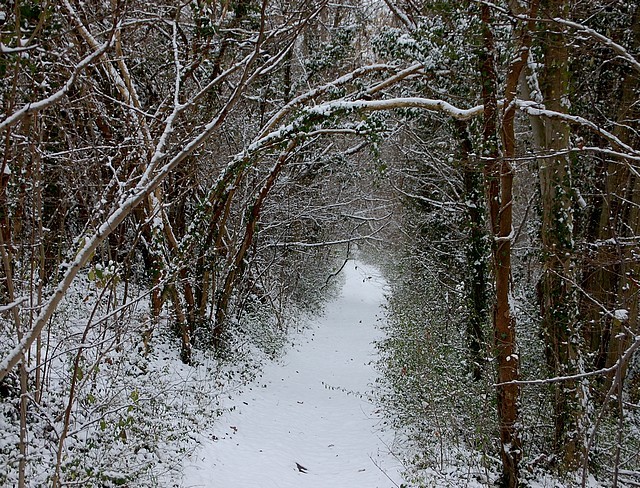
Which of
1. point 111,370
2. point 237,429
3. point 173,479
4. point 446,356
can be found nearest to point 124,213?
point 173,479

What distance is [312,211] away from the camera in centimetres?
1147

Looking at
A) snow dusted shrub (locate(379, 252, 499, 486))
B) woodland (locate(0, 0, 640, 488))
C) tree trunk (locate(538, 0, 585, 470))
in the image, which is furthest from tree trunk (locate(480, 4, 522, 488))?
tree trunk (locate(538, 0, 585, 470))

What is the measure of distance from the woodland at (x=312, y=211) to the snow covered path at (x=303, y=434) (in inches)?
15.1

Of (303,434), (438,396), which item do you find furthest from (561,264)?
(303,434)

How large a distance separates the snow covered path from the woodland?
38cm

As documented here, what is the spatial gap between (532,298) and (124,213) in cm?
689

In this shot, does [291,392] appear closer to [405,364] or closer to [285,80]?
[405,364]

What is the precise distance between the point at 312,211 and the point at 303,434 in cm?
583

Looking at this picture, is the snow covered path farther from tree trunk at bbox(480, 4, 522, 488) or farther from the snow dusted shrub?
tree trunk at bbox(480, 4, 522, 488)

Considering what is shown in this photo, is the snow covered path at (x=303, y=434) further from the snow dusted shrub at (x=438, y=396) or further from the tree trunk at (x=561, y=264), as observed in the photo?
the tree trunk at (x=561, y=264)

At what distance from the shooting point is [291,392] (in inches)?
346

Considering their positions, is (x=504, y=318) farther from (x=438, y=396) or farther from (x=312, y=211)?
(x=312, y=211)

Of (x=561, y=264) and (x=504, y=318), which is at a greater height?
(x=561, y=264)

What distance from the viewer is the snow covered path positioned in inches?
213
